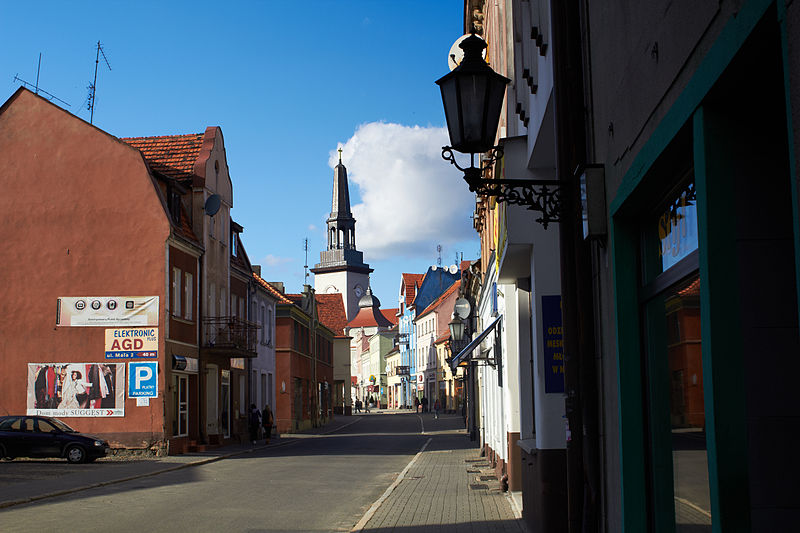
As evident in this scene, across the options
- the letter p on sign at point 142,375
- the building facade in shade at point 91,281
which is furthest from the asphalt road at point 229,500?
the building facade in shade at point 91,281

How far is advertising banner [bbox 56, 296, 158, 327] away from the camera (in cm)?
2933

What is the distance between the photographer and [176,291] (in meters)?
30.9

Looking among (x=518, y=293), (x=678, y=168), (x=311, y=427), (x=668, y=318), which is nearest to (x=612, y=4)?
(x=678, y=168)

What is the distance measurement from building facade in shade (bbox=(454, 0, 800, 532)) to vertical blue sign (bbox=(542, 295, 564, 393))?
252 cm

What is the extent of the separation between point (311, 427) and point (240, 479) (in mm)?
36484

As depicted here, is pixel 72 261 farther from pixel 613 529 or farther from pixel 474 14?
pixel 613 529

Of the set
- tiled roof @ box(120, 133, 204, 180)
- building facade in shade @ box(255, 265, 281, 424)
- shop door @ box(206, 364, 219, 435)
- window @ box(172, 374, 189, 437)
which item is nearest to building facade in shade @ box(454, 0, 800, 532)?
window @ box(172, 374, 189, 437)

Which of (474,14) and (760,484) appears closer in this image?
(760,484)

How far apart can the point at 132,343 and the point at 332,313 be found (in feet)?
246

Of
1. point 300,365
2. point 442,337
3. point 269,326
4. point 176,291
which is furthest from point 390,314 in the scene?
point 176,291

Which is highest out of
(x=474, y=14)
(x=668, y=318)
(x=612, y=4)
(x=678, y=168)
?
(x=474, y=14)

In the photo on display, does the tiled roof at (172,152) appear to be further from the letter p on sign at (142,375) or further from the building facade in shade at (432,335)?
the building facade in shade at (432,335)

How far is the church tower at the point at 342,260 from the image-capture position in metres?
137

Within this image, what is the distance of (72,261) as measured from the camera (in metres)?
29.6
